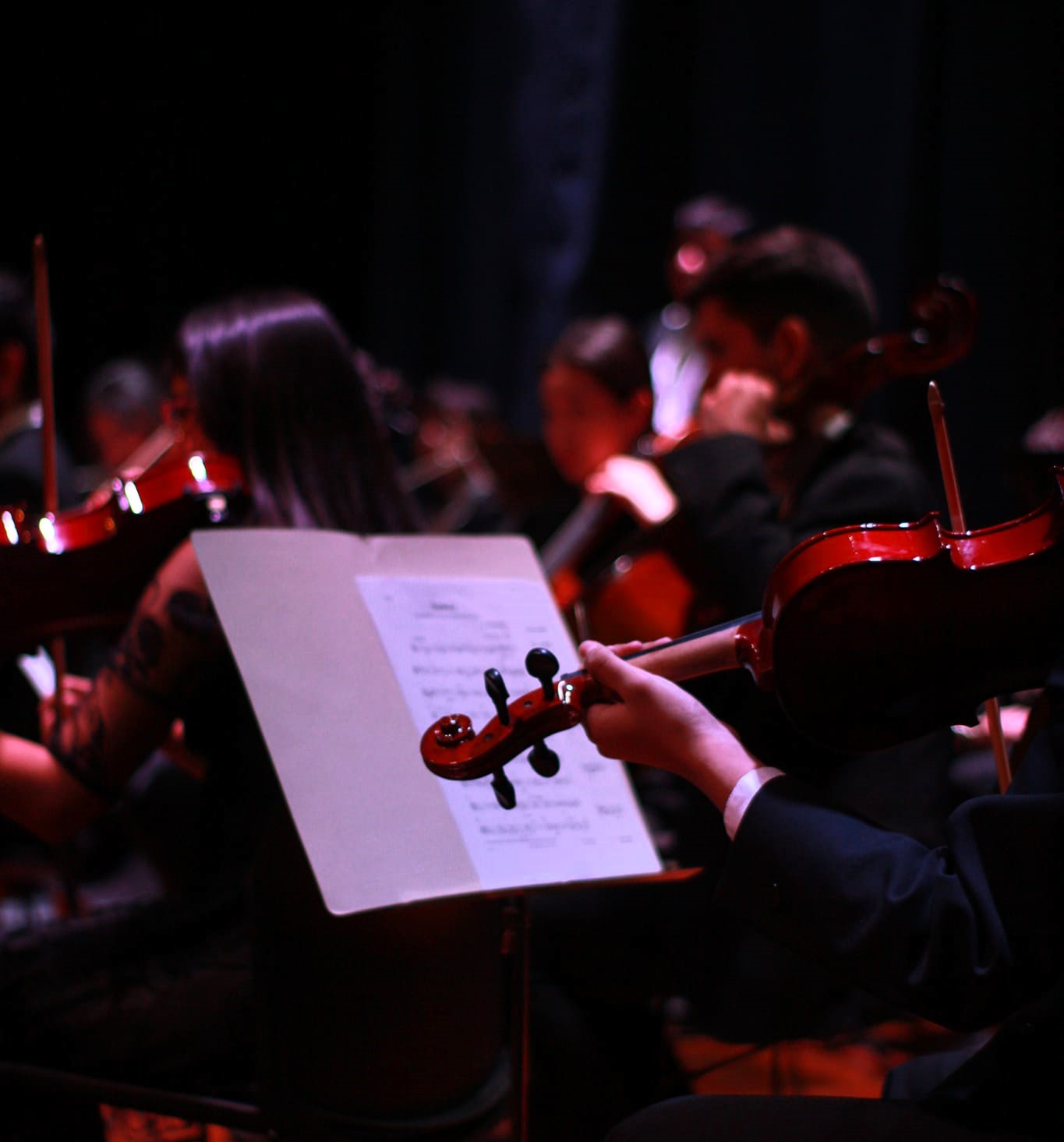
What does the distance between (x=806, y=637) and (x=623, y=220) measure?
333 centimetres

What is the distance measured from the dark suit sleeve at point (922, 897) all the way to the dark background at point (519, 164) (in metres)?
1.56

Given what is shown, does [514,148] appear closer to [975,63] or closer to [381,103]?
[381,103]

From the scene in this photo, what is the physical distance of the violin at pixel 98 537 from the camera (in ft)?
3.98

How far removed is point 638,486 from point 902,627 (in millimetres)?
1223

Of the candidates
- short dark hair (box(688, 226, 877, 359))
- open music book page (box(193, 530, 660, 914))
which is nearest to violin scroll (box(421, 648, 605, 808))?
open music book page (box(193, 530, 660, 914))

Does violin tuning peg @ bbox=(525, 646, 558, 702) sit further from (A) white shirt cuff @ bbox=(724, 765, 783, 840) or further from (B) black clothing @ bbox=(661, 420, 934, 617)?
(B) black clothing @ bbox=(661, 420, 934, 617)

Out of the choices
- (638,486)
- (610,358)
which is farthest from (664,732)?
(610,358)

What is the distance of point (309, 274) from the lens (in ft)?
15.1

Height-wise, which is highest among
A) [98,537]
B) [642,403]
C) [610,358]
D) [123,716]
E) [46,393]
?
[46,393]

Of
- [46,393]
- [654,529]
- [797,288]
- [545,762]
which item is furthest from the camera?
[654,529]

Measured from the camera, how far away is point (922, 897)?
718 mm

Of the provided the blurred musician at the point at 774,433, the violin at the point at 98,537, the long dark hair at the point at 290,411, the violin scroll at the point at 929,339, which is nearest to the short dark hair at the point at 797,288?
the blurred musician at the point at 774,433

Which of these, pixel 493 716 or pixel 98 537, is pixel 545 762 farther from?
pixel 98 537

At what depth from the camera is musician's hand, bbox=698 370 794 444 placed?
159 cm
